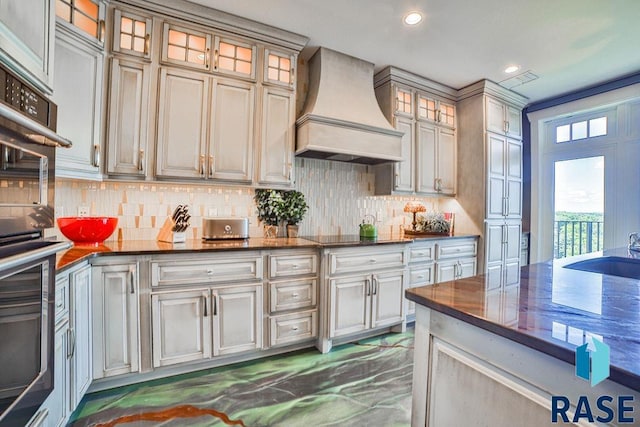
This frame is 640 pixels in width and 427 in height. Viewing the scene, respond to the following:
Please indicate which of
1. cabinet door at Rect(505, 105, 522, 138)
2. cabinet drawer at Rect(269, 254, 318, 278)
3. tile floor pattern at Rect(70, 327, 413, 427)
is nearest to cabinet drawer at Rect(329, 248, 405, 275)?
cabinet drawer at Rect(269, 254, 318, 278)

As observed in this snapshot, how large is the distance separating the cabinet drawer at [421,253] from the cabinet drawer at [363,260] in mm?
222

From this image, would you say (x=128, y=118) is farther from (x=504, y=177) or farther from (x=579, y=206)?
(x=579, y=206)

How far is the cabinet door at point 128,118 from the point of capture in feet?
6.91

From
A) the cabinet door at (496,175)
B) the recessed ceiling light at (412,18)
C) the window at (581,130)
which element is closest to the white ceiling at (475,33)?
the recessed ceiling light at (412,18)

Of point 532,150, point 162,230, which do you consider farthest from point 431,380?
point 532,150

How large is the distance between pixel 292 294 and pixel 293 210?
32.6 inches

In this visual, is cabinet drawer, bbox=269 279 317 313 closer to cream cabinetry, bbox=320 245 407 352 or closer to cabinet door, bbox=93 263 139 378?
cream cabinetry, bbox=320 245 407 352

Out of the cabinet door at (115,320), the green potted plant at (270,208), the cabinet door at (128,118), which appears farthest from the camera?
the green potted plant at (270,208)

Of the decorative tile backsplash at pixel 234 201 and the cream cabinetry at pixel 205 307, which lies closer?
the cream cabinetry at pixel 205 307

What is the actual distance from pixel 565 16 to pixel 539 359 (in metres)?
2.91

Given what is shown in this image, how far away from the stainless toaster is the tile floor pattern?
39.3 inches

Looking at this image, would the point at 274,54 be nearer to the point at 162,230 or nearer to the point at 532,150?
the point at 162,230

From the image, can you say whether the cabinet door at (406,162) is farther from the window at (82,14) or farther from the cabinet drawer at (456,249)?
the window at (82,14)

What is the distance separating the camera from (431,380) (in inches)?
36.1
